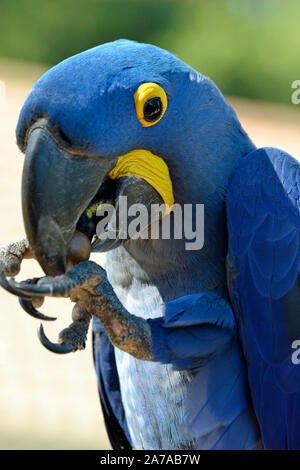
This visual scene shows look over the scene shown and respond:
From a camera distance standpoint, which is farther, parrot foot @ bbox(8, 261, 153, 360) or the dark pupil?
the dark pupil

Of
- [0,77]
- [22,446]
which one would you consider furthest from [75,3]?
[22,446]

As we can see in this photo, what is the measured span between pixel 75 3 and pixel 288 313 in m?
10.3

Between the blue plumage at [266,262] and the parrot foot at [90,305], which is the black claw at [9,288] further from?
the blue plumage at [266,262]

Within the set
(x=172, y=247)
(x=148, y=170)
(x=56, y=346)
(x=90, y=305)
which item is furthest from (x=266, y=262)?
(x=56, y=346)

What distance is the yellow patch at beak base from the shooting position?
1.74 m

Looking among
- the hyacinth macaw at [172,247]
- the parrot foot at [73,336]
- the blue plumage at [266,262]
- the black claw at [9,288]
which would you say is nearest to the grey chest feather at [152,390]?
the hyacinth macaw at [172,247]

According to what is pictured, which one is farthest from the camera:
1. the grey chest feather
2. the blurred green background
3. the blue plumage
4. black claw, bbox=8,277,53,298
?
the blurred green background

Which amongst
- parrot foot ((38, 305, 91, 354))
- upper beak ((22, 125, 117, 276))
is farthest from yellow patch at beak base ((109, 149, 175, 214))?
parrot foot ((38, 305, 91, 354))

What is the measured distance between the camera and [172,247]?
6.51 feet

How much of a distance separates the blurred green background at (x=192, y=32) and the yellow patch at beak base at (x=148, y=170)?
26.0 feet

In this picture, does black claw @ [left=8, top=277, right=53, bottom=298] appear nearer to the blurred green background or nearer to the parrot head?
the parrot head

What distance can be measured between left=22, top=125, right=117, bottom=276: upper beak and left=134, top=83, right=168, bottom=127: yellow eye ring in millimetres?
193

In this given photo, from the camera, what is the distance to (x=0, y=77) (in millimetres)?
9453

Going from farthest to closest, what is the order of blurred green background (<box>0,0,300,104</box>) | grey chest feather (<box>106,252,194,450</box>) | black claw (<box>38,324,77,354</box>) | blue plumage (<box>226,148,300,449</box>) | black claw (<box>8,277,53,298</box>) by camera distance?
blurred green background (<box>0,0,300,104</box>)
grey chest feather (<box>106,252,194,450</box>)
blue plumage (<box>226,148,300,449</box>)
black claw (<box>38,324,77,354</box>)
black claw (<box>8,277,53,298</box>)
